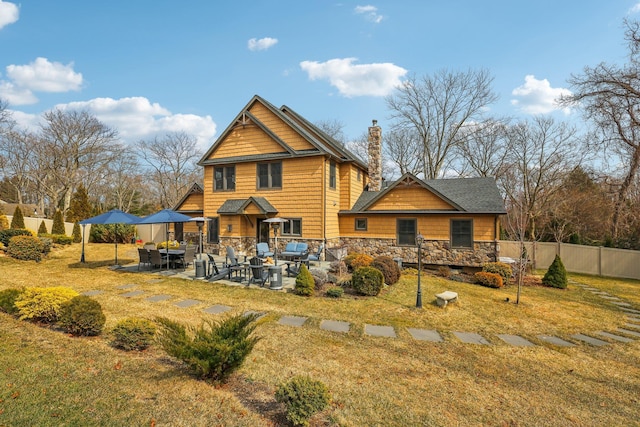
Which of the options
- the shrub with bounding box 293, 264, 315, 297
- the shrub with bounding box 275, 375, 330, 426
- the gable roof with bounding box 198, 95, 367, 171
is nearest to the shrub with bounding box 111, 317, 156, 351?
the shrub with bounding box 275, 375, 330, 426

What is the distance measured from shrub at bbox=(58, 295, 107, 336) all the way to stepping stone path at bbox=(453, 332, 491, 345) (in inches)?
296

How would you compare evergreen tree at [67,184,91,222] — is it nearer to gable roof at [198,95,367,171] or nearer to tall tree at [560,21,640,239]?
gable roof at [198,95,367,171]

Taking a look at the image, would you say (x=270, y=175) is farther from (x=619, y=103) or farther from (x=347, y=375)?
(x=619, y=103)

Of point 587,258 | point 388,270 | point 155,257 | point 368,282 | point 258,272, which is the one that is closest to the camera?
point 368,282

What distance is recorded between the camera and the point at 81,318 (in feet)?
18.2

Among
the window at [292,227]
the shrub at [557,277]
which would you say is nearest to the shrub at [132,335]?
the window at [292,227]

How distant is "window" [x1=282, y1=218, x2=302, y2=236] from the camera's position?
16734 millimetres

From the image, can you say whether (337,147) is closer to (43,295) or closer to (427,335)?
(427,335)

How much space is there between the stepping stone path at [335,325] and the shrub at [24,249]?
48.4 ft

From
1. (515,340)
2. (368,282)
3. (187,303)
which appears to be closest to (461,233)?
(368,282)

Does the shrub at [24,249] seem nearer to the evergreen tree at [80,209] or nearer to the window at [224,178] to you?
the window at [224,178]

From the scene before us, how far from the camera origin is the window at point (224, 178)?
722 inches

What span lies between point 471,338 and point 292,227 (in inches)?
443

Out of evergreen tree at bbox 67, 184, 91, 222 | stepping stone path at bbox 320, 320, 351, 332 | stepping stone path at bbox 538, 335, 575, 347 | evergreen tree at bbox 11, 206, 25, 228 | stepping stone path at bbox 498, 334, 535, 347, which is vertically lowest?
stepping stone path at bbox 538, 335, 575, 347
